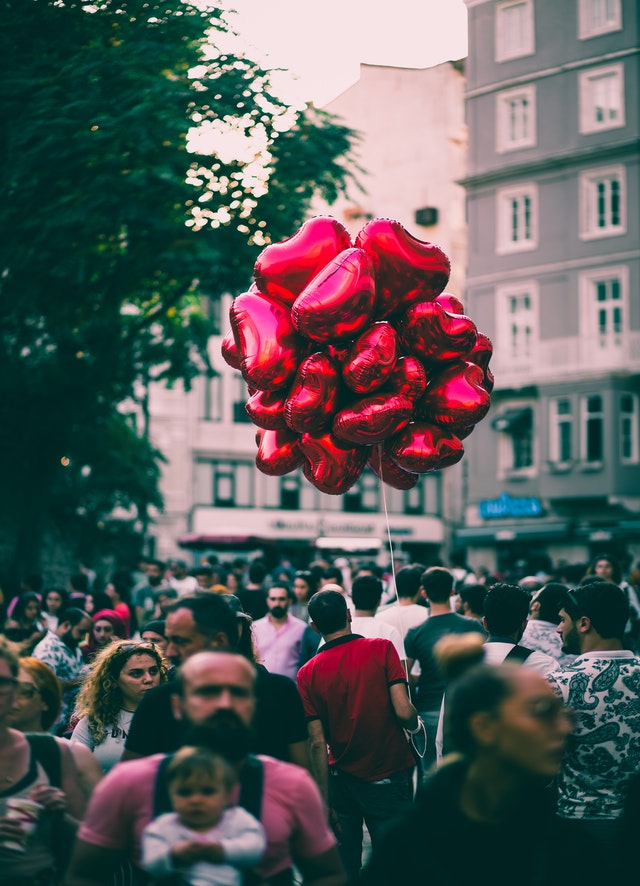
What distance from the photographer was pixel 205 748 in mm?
3336

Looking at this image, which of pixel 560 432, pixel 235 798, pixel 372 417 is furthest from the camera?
pixel 560 432

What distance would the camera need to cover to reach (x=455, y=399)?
725 centimetres

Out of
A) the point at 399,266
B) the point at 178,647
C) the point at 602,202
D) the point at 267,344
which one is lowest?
the point at 178,647

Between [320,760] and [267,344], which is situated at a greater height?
[267,344]

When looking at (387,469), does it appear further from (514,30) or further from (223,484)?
(223,484)

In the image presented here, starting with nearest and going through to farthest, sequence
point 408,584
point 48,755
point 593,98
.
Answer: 1. point 48,755
2. point 408,584
3. point 593,98

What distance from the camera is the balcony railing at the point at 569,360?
32.5m

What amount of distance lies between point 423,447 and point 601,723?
8.09 ft

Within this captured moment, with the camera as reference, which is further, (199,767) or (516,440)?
(516,440)

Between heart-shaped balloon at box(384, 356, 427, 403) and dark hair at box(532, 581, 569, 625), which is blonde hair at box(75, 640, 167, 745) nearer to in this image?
heart-shaped balloon at box(384, 356, 427, 403)

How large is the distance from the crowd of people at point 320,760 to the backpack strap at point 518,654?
12mm

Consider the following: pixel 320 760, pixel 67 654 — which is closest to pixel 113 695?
pixel 320 760

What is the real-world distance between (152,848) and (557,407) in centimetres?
3153

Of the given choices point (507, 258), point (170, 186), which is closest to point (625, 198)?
point (507, 258)
